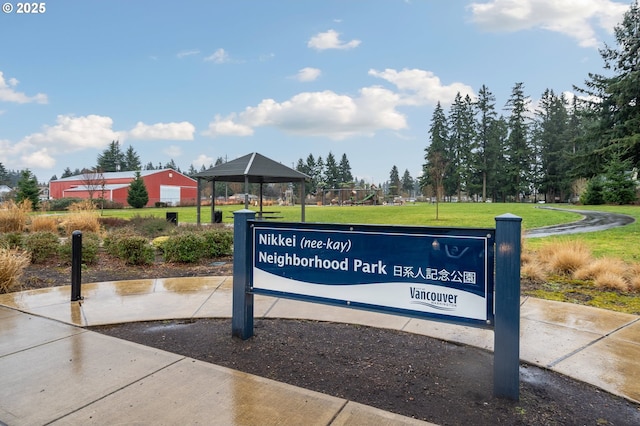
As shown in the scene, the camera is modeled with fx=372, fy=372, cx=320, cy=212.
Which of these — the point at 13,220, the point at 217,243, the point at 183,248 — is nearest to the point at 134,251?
the point at 183,248

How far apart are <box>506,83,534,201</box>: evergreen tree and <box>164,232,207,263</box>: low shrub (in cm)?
6241

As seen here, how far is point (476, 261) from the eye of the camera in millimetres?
2748

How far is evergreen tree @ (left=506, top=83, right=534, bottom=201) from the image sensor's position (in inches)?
2398

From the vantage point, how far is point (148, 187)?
55531mm

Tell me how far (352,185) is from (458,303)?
70.6 metres

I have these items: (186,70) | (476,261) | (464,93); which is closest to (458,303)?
(476,261)

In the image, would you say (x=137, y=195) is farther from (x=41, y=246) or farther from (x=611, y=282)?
(x=611, y=282)

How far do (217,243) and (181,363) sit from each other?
5813mm

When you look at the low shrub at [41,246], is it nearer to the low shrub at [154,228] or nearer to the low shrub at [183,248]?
→ the low shrub at [183,248]

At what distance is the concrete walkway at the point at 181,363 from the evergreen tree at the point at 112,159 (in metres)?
88.6

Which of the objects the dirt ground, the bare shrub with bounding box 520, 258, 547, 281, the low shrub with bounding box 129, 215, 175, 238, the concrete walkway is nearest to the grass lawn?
the low shrub with bounding box 129, 215, 175, 238

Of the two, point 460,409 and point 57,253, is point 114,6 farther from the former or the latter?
point 460,409

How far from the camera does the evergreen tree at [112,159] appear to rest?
280ft

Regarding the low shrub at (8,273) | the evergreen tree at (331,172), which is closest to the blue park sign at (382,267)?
the low shrub at (8,273)
